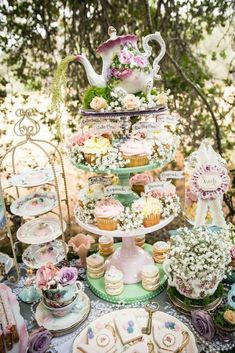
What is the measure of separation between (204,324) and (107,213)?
81 centimetres

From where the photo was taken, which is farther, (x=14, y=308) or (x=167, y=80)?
(x=167, y=80)

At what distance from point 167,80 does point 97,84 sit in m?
1.51

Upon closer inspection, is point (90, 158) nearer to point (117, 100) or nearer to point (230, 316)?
point (117, 100)

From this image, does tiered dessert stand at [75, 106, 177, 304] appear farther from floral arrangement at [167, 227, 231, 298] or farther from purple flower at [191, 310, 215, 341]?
purple flower at [191, 310, 215, 341]

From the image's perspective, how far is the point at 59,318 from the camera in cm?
203

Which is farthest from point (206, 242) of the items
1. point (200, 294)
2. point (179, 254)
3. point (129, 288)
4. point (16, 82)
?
point (16, 82)

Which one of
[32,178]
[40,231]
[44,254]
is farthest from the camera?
[44,254]

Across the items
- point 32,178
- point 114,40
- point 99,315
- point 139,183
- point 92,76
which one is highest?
point 114,40

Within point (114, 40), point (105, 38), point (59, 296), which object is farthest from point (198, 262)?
point (105, 38)

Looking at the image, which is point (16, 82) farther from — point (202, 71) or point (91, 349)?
point (91, 349)

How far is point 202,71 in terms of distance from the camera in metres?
3.51

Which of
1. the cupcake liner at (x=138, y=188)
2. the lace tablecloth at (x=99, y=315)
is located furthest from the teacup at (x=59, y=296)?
the cupcake liner at (x=138, y=188)

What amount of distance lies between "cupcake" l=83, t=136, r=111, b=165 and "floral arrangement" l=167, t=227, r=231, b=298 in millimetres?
704

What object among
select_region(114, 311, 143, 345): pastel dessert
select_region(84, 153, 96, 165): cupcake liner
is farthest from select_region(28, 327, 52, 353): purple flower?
select_region(84, 153, 96, 165): cupcake liner
